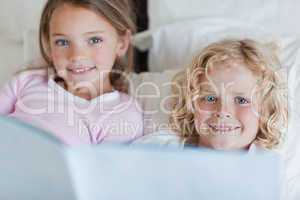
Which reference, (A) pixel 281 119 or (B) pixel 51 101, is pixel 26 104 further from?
(A) pixel 281 119

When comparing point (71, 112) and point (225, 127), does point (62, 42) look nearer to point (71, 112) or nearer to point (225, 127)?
point (71, 112)

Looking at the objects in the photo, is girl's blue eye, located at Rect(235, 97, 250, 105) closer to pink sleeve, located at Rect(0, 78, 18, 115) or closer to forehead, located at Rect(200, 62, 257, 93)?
forehead, located at Rect(200, 62, 257, 93)

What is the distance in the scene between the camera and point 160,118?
1.10 metres

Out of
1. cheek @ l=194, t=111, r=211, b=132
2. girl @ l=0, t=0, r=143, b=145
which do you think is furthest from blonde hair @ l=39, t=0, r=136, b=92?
cheek @ l=194, t=111, r=211, b=132

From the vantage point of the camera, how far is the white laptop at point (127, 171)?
0.67 metres

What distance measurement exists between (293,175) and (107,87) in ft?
1.44

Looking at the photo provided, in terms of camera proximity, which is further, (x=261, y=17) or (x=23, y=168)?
(x=261, y=17)

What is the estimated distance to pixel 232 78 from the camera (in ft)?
3.15

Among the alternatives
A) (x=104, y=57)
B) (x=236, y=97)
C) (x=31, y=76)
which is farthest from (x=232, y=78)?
(x=31, y=76)

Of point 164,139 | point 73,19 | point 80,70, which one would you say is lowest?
point 164,139

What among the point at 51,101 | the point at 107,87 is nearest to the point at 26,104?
the point at 51,101

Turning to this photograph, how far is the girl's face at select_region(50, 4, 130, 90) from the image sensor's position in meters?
1.10

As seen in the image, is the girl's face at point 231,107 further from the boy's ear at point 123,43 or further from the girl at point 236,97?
the boy's ear at point 123,43

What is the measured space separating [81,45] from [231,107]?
0.34 m
